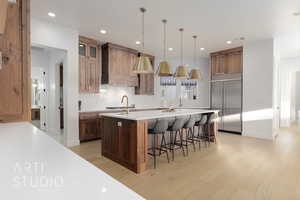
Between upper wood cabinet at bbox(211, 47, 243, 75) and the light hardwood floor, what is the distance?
114 inches

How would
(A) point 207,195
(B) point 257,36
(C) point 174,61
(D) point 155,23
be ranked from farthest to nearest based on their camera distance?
1. (C) point 174,61
2. (B) point 257,36
3. (D) point 155,23
4. (A) point 207,195

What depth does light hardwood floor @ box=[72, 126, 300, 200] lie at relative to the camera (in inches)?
91.7

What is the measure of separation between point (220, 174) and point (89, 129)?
3531 millimetres

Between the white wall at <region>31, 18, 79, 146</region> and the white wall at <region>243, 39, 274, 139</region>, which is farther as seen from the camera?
the white wall at <region>243, 39, 274, 139</region>

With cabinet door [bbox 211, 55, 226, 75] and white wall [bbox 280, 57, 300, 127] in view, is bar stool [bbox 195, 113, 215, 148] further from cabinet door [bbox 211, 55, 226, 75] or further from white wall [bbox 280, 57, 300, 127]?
white wall [bbox 280, 57, 300, 127]

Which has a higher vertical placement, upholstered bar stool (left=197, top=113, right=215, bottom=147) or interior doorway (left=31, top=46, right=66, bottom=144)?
interior doorway (left=31, top=46, right=66, bottom=144)

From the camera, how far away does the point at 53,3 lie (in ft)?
10.3

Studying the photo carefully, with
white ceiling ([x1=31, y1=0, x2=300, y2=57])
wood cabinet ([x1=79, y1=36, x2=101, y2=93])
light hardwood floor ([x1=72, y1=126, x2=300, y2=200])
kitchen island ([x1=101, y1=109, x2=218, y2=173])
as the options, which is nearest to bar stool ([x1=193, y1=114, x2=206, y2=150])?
light hardwood floor ([x1=72, y1=126, x2=300, y2=200])

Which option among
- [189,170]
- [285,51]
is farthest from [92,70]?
[285,51]

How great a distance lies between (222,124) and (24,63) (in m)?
6.16

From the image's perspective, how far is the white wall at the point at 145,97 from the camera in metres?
5.54

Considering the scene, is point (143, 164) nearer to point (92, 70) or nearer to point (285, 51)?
point (92, 70)

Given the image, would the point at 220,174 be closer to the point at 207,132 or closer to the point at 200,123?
the point at 200,123

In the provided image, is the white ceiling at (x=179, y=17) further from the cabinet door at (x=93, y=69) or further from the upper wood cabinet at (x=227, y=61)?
the upper wood cabinet at (x=227, y=61)
